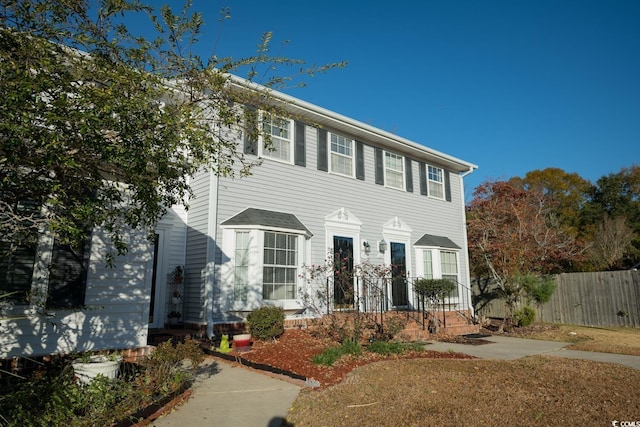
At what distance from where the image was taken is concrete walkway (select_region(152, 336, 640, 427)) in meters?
4.55

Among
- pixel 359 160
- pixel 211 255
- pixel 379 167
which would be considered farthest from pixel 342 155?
pixel 211 255

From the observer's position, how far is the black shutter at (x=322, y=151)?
12.6m

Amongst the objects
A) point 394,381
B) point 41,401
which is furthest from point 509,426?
point 41,401

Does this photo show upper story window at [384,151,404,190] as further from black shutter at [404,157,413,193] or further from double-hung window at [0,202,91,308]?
double-hung window at [0,202,91,308]

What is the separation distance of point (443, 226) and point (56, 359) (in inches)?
529

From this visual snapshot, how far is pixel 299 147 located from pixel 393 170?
4187 millimetres

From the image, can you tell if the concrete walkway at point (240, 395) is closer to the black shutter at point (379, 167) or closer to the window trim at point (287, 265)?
the window trim at point (287, 265)

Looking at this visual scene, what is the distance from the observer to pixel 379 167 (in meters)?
14.3

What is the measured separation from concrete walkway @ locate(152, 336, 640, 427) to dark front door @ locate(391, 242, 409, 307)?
188 inches

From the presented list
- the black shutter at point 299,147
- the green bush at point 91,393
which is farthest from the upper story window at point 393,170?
the green bush at point 91,393

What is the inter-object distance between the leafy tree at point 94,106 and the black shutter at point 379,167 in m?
8.23

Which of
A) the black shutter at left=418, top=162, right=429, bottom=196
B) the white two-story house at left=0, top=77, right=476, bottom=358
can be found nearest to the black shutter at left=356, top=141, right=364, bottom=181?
the white two-story house at left=0, top=77, right=476, bottom=358

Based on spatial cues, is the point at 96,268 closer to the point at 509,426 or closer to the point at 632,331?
the point at 509,426

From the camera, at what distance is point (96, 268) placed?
671cm
